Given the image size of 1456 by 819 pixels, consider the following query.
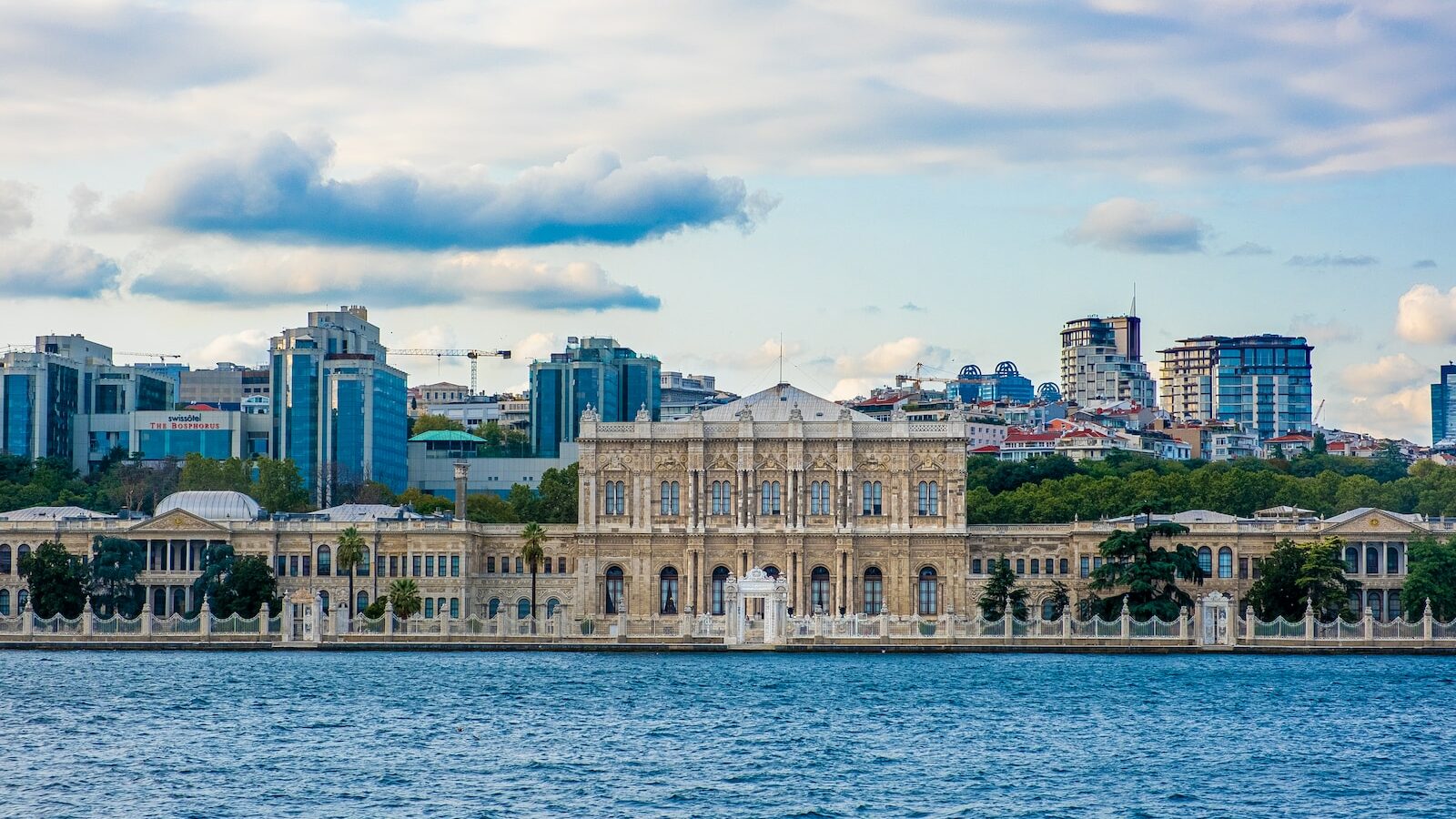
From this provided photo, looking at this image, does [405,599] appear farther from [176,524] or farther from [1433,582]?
[1433,582]

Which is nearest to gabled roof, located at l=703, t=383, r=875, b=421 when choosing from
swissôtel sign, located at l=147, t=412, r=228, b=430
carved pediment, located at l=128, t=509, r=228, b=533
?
carved pediment, located at l=128, t=509, r=228, b=533

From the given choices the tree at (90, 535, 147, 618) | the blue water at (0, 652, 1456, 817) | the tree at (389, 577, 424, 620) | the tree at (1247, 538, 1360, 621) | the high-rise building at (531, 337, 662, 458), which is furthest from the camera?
the high-rise building at (531, 337, 662, 458)

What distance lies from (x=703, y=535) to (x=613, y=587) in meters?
4.20

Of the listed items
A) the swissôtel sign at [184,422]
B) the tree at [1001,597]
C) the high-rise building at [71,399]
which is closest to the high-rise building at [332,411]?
the swissôtel sign at [184,422]

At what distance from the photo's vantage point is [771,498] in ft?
325

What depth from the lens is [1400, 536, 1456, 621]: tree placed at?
86.0 m

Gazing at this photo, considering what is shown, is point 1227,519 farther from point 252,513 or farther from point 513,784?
point 513,784

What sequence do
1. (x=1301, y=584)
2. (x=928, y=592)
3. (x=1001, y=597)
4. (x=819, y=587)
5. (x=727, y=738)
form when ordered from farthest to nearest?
(x=819, y=587), (x=928, y=592), (x=1001, y=597), (x=1301, y=584), (x=727, y=738)

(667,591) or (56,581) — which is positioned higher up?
(56,581)

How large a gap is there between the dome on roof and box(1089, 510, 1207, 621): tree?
112ft

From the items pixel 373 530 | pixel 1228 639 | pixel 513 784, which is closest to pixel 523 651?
pixel 373 530

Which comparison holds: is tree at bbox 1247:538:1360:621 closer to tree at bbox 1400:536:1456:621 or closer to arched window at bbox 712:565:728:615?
tree at bbox 1400:536:1456:621

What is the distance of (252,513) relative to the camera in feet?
330

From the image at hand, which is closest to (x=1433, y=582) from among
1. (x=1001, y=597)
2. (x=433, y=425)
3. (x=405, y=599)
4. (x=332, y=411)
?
(x=1001, y=597)
